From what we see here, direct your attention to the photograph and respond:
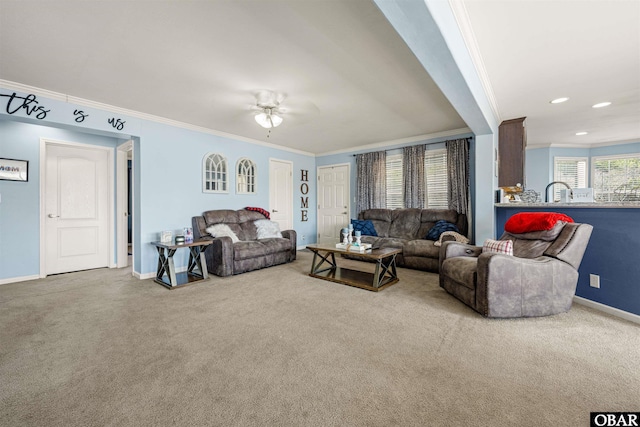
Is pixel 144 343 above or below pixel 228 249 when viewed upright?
below

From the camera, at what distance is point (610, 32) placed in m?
2.13

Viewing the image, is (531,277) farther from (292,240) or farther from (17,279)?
(17,279)

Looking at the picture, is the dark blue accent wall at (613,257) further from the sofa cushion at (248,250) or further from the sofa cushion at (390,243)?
the sofa cushion at (248,250)

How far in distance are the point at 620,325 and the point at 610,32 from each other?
2447 millimetres

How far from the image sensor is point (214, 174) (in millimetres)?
5078

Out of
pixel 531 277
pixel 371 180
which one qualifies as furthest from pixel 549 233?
pixel 371 180

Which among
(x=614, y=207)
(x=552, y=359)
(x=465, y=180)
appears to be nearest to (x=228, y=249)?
(x=552, y=359)

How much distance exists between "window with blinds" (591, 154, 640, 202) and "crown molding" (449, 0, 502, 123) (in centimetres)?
506

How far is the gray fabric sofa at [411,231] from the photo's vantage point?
443 centimetres

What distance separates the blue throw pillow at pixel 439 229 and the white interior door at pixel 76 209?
5622 millimetres

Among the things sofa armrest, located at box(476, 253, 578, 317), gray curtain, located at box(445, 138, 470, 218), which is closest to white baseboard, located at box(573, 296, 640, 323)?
sofa armrest, located at box(476, 253, 578, 317)

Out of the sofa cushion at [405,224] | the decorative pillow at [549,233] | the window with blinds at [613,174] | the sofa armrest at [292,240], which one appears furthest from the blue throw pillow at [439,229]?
the window with blinds at [613,174]

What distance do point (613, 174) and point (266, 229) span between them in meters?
7.59

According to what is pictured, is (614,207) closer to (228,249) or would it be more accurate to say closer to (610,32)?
(610,32)
